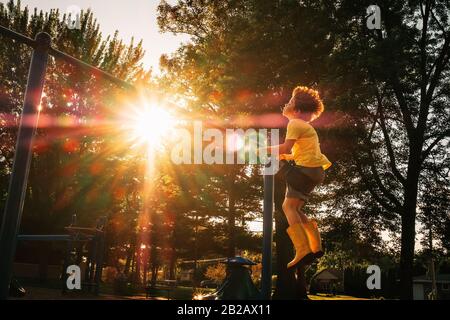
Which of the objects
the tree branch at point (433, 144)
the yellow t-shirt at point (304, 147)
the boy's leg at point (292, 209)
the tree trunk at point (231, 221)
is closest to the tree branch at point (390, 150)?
the tree branch at point (433, 144)

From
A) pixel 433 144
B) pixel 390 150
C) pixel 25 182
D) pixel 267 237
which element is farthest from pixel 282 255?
pixel 25 182

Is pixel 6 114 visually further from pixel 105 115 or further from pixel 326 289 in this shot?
pixel 326 289

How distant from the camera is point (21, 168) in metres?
3.63

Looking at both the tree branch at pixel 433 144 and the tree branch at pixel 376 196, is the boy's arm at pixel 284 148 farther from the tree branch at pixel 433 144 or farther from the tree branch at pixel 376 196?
the tree branch at pixel 433 144

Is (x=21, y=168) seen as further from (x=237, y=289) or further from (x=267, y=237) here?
(x=237, y=289)

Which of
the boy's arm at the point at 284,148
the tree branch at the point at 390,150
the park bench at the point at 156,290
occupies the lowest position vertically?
the park bench at the point at 156,290

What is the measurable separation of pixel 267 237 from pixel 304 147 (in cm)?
103

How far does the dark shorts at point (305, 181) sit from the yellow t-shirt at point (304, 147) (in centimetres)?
6

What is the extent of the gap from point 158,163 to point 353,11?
17777mm

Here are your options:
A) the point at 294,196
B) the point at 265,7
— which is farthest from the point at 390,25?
the point at 294,196

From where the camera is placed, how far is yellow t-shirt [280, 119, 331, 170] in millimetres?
4035

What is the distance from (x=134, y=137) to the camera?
1085 inches

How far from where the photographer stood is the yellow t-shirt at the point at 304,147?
4.04 m

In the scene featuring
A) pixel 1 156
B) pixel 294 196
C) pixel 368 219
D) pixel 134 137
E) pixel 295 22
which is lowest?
pixel 294 196
